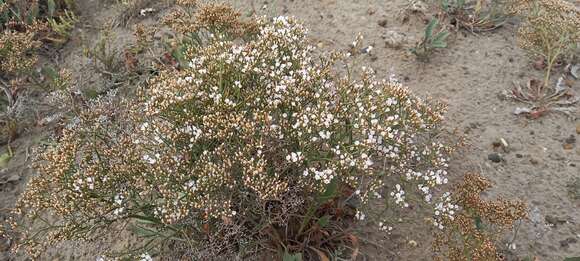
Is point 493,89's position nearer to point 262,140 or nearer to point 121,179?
point 262,140

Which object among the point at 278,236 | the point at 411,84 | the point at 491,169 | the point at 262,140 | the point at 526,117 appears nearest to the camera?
the point at 262,140

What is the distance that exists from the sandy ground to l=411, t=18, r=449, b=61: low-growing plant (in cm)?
10

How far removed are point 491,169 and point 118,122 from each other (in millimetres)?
3147

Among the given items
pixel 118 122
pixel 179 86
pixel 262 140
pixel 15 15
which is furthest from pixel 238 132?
pixel 15 15

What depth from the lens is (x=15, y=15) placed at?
19.7ft

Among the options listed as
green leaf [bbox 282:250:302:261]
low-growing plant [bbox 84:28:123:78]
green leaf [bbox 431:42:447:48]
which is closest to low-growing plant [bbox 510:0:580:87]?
green leaf [bbox 431:42:447:48]

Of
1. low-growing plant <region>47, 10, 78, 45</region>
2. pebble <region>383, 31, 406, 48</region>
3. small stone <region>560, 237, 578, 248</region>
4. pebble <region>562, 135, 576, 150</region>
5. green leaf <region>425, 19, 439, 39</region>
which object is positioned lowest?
small stone <region>560, 237, 578, 248</region>

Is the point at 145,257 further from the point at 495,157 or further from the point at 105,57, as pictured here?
the point at 105,57

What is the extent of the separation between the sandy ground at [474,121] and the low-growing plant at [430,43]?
102mm

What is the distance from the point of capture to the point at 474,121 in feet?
15.2

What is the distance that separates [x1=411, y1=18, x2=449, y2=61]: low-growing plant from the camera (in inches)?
197

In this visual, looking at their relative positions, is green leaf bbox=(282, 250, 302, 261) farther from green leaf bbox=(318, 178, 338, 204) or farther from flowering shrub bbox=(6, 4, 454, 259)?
green leaf bbox=(318, 178, 338, 204)

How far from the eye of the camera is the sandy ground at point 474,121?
3781mm

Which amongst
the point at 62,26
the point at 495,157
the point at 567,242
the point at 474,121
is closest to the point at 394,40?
the point at 474,121
